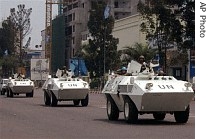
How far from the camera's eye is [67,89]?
2517 centimetres

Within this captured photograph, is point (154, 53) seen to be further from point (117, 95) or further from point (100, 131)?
point (100, 131)

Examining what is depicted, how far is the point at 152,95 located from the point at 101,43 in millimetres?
51382

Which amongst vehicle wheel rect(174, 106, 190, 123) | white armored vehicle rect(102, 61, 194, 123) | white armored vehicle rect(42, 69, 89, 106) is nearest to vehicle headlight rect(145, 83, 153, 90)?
white armored vehicle rect(102, 61, 194, 123)

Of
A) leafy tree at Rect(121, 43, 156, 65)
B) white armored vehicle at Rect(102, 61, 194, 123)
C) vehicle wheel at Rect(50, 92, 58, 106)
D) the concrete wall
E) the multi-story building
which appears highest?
the multi-story building

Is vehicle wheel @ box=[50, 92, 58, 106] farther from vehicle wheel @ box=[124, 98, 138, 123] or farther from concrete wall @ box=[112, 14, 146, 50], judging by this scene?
concrete wall @ box=[112, 14, 146, 50]

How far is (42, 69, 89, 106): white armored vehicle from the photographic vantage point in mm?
25234

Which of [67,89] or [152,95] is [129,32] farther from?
[152,95]

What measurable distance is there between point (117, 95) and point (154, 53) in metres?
37.2

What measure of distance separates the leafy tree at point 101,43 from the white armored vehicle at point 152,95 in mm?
49750

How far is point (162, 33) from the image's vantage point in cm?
4131

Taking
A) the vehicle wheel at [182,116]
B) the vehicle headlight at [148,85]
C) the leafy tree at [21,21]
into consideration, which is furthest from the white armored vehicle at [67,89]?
the leafy tree at [21,21]

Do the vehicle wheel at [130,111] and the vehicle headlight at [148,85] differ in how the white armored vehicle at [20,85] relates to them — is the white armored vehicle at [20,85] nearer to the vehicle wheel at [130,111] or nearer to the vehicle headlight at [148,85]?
the vehicle wheel at [130,111]

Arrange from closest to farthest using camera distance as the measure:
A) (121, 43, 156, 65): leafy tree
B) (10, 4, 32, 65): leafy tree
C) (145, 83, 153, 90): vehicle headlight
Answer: (145, 83, 153, 90): vehicle headlight → (121, 43, 156, 65): leafy tree → (10, 4, 32, 65): leafy tree

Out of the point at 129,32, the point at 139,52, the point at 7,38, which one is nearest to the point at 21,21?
the point at 7,38
